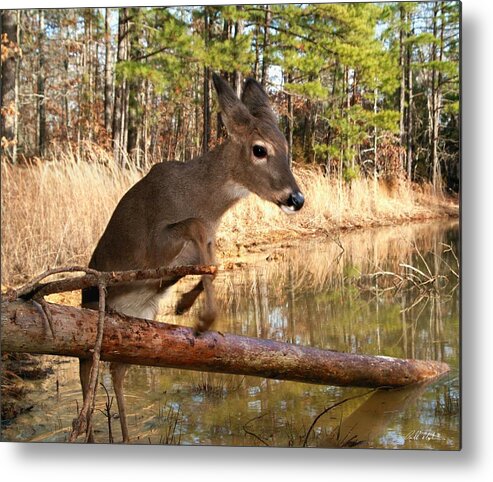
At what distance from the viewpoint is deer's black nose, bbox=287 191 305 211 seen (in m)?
3.80

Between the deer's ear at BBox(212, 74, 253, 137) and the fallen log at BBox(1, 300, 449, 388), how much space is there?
3.29ft

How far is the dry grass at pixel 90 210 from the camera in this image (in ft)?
13.1

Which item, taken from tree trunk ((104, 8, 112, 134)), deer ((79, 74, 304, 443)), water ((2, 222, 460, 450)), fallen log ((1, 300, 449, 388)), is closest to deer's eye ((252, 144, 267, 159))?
deer ((79, 74, 304, 443))

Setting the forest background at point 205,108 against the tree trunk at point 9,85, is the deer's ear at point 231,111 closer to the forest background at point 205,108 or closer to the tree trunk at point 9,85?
the forest background at point 205,108

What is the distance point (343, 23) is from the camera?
3.95m

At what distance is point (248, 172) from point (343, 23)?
33.6 inches

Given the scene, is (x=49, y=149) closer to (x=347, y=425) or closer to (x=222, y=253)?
(x=222, y=253)

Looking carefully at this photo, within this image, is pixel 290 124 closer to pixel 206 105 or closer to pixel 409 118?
pixel 206 105

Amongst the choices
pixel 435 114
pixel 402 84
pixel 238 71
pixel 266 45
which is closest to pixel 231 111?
pixel 238 71

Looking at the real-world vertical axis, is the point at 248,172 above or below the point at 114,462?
above

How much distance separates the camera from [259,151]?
393 centimetres

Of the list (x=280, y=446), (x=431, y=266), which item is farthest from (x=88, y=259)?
(x=431, y=266)
